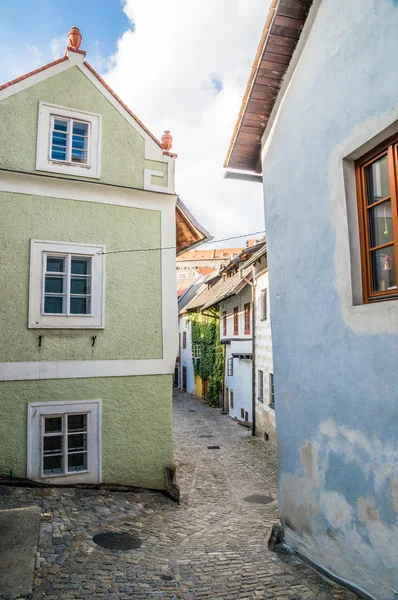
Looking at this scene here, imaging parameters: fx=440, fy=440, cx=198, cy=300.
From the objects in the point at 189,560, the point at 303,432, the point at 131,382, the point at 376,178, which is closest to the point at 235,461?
the point at 131,382

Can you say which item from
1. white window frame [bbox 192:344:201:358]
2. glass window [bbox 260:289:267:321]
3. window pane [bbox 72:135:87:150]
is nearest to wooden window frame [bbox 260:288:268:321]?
glass window [bbox 260:289:267:321]

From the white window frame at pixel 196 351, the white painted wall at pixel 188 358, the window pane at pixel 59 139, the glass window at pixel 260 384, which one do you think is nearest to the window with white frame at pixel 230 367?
the glass window at pixel 260 384

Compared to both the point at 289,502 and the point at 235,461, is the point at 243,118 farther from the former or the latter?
the point at 235,461

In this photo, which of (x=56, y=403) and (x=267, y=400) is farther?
(x=267, y=400)

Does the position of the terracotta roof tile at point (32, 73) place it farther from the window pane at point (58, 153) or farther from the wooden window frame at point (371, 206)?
the wooden window frame at point (371, 206)

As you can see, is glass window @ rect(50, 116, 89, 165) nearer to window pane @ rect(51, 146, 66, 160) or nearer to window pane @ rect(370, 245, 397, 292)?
window pane @ rect(51, 146, 66, 160)

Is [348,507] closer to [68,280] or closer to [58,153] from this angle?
[68,280]

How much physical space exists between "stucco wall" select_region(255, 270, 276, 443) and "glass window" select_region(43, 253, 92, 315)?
8819 mm

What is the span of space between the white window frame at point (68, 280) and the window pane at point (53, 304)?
0.14m

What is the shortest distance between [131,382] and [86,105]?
6.22 metres

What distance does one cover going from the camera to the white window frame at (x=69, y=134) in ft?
30.6

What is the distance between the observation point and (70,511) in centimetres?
770

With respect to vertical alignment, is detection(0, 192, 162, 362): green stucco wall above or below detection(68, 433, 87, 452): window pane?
above

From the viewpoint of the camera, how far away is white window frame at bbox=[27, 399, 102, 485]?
28.4ft
